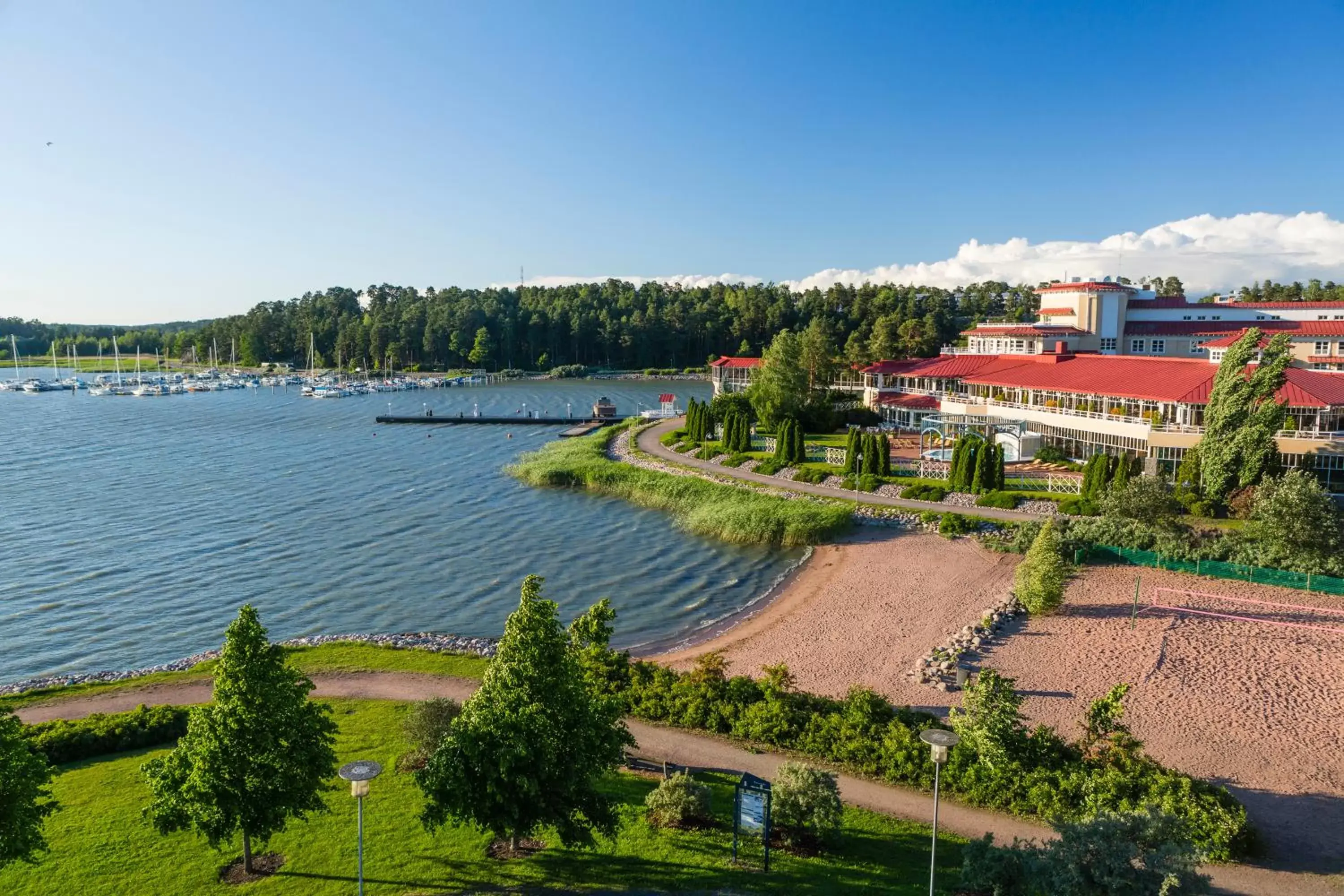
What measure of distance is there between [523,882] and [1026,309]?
148 metres

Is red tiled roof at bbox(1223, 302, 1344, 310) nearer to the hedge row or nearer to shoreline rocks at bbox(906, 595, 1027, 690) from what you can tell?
shoreline rocks at bbox(906, 595, 1027, 690)

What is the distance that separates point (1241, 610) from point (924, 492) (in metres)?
17.0

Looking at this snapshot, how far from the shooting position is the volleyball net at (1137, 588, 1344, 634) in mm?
27408

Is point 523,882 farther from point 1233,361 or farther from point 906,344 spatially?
point 906,344

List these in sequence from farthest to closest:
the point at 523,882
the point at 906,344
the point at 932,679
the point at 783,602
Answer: the point at 906,344
the point at 783,602
the point at 932,679
the point at 523,882

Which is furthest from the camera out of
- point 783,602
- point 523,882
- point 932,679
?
point 783,602

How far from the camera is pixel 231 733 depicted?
12.6 metres

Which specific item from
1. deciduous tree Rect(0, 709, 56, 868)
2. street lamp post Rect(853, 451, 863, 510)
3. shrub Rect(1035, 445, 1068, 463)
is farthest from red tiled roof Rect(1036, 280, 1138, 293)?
deciduous tree Rect(0, 709, 56, 868)

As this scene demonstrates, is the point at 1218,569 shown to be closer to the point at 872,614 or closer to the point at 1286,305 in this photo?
the point at 872,614

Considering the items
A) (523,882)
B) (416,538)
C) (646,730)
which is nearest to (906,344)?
(416,538)

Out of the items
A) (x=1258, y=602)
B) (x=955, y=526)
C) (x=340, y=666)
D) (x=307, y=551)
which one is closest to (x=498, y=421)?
(x=307, y=551)

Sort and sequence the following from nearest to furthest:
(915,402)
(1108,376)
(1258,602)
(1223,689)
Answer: (1223,689), (1258,602), (1108,376), (915,402)

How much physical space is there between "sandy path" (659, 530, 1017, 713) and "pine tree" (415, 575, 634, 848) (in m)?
11.4

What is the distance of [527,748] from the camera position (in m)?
12.4
